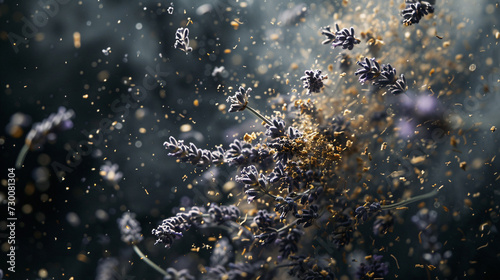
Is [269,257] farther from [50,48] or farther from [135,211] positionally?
[50,48]

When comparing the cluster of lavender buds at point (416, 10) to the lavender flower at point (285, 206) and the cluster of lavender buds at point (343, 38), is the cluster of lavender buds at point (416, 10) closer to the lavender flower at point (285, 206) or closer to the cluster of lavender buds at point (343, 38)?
the cluster of lavender buds at point (343, 38)

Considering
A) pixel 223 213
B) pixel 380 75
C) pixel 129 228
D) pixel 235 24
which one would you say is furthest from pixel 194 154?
pixel 380 75

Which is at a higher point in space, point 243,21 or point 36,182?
point 243,21

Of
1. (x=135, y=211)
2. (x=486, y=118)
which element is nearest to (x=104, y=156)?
(x=135, y=211)

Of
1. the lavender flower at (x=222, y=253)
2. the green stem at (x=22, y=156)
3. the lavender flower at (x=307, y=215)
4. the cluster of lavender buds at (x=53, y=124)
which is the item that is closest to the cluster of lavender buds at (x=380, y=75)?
the lavender flower at (x=307, y=215)

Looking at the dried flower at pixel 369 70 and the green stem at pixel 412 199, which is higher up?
the dried flower at pixel 369 70

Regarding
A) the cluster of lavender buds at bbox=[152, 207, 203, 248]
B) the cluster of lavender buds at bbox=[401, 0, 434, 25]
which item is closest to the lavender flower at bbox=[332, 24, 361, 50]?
the cluster of lavender buds at bbox=[401, 0, 434, 25]

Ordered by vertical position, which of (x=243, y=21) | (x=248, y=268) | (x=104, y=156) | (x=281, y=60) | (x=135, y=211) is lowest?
(x=248, y=268)
